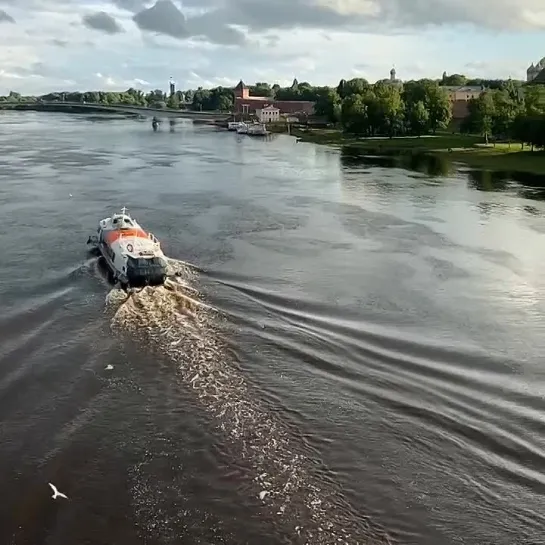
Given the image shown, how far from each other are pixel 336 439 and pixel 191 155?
80.4m

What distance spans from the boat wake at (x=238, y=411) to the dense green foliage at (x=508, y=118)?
204 feet

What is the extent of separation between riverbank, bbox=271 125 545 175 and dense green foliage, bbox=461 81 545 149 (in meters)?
1.85

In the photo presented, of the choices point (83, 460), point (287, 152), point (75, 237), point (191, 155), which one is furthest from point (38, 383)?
point (287, 152)

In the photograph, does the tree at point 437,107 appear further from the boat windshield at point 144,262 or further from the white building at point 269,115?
the boat windshield at point 144,262

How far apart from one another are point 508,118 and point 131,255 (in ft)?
248

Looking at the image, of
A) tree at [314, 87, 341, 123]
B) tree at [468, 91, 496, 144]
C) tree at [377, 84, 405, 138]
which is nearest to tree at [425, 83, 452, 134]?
tree at [377, 84, 405, 138]

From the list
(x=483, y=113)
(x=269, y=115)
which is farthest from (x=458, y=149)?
(x=269, y=115)

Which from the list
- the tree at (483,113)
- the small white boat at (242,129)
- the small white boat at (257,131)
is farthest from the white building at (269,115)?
the tree at (483,113)

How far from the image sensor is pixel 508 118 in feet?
301

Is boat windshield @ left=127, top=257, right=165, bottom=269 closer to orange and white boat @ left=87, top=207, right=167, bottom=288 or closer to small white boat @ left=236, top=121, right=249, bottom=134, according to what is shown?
orange and white boat @ left=87, top=207, right=167, bottom=288

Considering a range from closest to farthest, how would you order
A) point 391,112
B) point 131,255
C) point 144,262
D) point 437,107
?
point 144,262
point 131,255
point 391,112
point 437,107

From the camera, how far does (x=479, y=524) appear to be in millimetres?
14930

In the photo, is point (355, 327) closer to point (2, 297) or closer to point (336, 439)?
point (336, 439)

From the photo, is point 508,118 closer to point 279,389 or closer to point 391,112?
point 391,112
